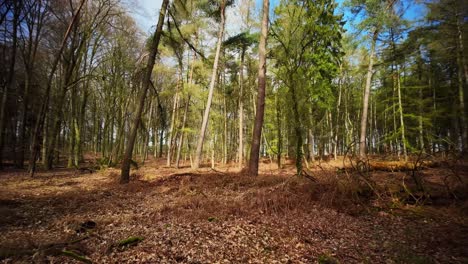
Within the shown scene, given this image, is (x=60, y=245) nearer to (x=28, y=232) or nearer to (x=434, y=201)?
(x=28, y=232)

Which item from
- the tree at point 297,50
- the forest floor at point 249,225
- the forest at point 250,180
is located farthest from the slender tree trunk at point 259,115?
the forest floor at point 249,225

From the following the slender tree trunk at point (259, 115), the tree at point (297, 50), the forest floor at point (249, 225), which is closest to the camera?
the forest floor at point (249, 225)

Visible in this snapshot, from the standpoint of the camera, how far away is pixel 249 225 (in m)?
4.29

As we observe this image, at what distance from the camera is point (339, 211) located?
213 inches

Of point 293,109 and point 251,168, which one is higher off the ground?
point 293,109

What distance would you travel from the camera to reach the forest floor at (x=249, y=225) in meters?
3.12

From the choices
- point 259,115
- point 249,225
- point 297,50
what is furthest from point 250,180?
point 297,50

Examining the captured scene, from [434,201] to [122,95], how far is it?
18.6m

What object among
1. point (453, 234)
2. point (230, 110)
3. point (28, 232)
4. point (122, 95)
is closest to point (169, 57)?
point (122, 95)

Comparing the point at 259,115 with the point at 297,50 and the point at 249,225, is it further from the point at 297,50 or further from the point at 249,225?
the point at 249,225

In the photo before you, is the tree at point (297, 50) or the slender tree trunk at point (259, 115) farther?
the tree at point (297, 50)

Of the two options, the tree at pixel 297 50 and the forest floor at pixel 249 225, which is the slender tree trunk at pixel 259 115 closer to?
the tree at pixel 297 50


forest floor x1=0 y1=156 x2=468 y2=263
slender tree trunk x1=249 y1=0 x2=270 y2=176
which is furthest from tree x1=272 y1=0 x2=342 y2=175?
forest floor x1=0 y1=156 x2=468 y2=263

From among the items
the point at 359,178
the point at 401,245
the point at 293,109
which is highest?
the point at 293,109
